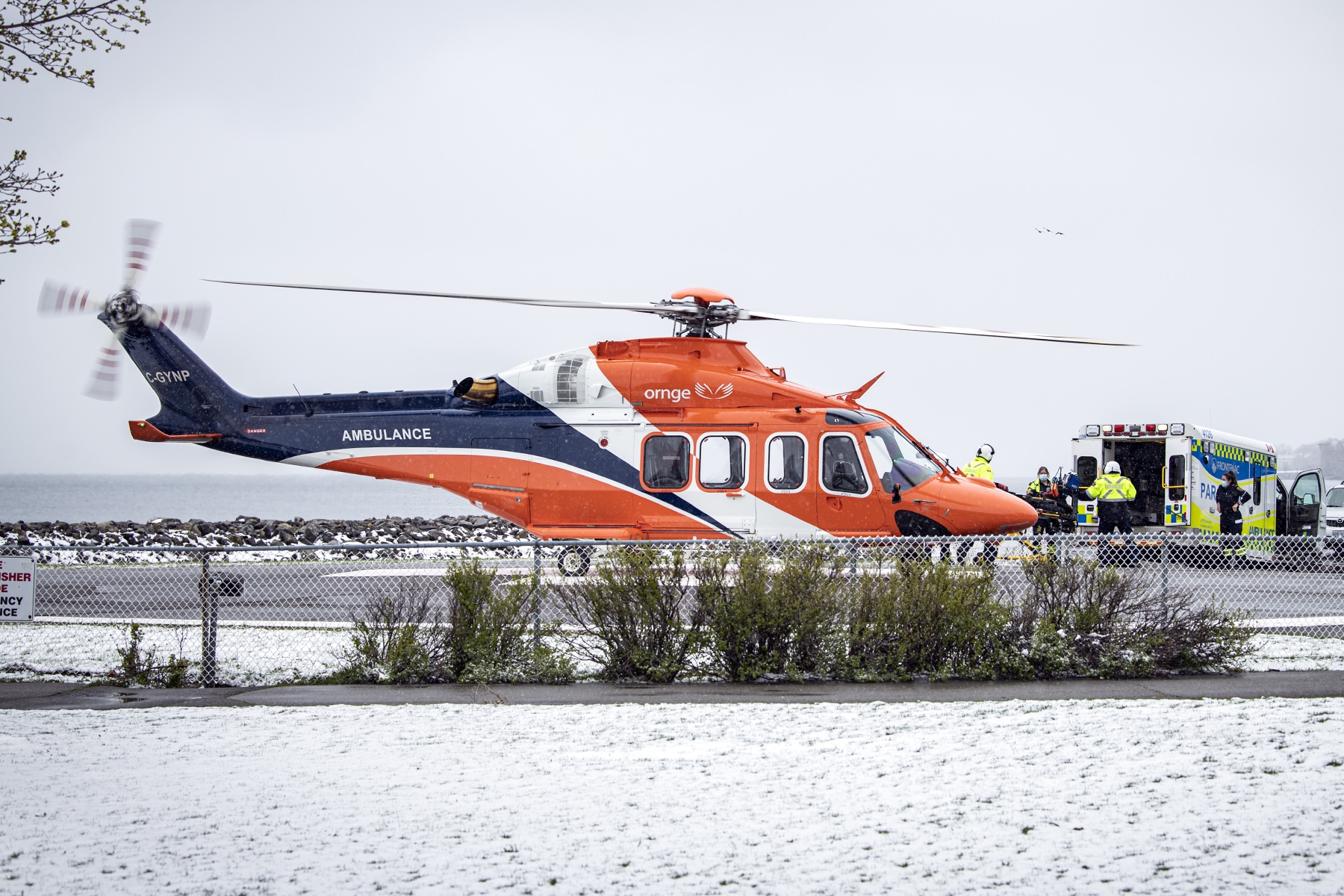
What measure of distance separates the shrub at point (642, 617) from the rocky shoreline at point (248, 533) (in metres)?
17.7

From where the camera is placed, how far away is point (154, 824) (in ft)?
15.8

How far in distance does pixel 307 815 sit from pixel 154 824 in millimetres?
629

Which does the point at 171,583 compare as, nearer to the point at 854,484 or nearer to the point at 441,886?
the point at 854,484

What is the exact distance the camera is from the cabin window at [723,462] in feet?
48.8

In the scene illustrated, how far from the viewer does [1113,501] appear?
1845 centimetres

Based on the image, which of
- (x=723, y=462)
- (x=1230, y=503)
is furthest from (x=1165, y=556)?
(x=1230, y=503)

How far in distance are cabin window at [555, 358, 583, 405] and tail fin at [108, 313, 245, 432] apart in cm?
519

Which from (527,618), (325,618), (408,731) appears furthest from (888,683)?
(325,618)

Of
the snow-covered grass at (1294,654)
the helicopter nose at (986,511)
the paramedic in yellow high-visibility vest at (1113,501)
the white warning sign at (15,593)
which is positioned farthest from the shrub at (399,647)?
the paramedic in yellow high-visibility vest at (1113,501)

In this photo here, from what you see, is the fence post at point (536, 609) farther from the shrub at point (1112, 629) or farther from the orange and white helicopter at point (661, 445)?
the orange and white helicopter at point (661, 445)

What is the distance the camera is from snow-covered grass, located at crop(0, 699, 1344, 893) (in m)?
4.22

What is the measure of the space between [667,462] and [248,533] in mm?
17215

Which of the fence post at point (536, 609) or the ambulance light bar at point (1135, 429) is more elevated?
the ambulance light bar at point (1135, 429)

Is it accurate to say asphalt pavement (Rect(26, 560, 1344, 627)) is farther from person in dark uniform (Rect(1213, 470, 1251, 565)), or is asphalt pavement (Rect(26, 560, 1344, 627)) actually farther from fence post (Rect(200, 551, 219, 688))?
person in dark uniform (Rect(1213, 470, 1251, 565))
